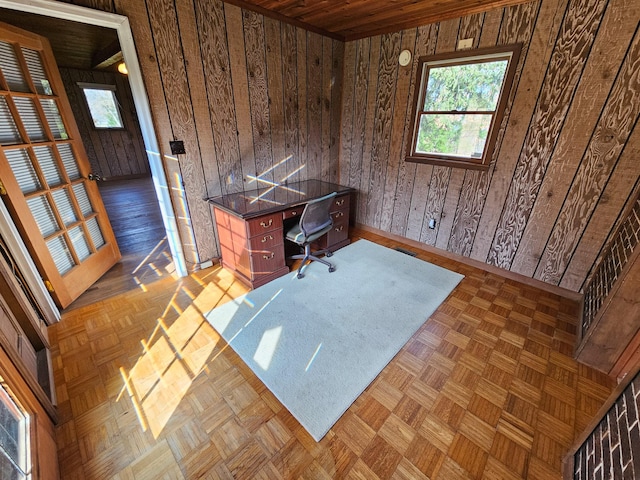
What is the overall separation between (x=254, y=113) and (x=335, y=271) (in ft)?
5.79

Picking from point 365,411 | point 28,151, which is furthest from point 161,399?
point 28,151

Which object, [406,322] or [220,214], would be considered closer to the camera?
[406,322]

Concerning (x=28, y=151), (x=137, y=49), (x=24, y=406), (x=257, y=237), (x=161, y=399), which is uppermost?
(x=137, y=49)

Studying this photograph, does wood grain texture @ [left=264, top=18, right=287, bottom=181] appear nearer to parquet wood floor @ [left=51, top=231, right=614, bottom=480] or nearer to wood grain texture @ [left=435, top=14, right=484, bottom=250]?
wood grain texture @ [left=435, top=14, right=484, bottom=250]

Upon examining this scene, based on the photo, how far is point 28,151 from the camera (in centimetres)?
193

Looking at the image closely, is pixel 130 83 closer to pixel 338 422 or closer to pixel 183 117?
pixel 183 117

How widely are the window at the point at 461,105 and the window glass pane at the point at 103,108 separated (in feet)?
22.5

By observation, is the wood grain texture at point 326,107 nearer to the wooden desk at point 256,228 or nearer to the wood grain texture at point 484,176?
the wooden desk at point 256,228

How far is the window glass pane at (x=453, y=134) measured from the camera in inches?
98.3

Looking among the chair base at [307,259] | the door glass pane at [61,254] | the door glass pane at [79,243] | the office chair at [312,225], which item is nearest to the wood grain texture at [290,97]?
the office chair at [312,225]

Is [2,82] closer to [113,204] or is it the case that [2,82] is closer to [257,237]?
[257,237]

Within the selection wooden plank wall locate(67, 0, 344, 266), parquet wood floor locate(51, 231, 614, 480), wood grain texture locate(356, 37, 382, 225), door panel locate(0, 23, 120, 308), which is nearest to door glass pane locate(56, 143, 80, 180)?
door panel locate(0, 23, 120, 308)

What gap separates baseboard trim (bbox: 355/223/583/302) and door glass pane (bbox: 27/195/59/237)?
3195 mm

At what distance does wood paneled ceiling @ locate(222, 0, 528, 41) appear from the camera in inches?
85.8
